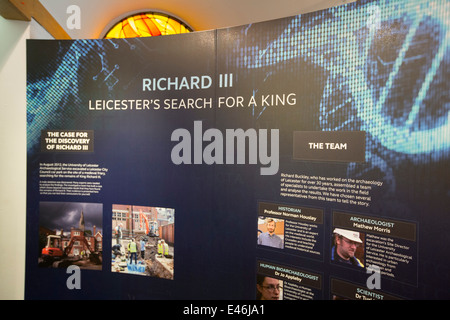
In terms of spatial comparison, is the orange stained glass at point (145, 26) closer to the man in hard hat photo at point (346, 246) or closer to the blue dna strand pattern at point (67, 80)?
the blue dna strand pattern at point (67, 80)

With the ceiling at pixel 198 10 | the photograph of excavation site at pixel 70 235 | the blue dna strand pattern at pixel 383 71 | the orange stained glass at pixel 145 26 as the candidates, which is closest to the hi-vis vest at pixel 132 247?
the photograph of excavation site at pixel 70 235

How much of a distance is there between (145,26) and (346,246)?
221 inches

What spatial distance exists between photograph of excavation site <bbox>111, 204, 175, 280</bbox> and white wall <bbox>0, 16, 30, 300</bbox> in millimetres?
982

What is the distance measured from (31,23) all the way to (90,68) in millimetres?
810

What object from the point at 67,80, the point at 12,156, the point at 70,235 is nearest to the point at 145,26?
the point at 67,80

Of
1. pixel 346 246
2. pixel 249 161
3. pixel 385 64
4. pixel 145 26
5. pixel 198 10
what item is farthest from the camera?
pixel 145 26

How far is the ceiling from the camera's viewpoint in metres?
4.91

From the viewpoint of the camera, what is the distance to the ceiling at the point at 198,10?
4908mm

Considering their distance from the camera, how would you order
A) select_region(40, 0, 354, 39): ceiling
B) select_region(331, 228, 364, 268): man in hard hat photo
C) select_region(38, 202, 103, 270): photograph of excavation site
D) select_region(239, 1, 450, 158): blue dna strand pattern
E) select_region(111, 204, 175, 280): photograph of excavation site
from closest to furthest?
select_region(239, 1, 450, 158): blue dna strand pattern
select_region(331, 228, 364, 268): man in hard hat photo
select_region(111, 204, 175, 280): photograph of excavation site
select_region(38, 202, 103, 270): photograph of excavation site
select_region(40, 0, 354, 39): ceiling

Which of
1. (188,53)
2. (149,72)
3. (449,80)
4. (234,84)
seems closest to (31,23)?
(149,72)

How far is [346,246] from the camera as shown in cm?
210

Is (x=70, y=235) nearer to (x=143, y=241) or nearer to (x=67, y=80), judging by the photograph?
(x=143, y=241)

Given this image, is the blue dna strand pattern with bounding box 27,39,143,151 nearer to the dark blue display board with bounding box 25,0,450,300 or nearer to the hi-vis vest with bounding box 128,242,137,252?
the dark blue display board with bounding box 25,0,450,300

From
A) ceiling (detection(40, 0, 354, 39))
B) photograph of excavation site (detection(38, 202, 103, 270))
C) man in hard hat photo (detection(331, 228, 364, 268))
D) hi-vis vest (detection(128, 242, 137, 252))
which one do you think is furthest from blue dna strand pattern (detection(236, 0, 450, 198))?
ceiling (detection(40, 0, 354, 39))
